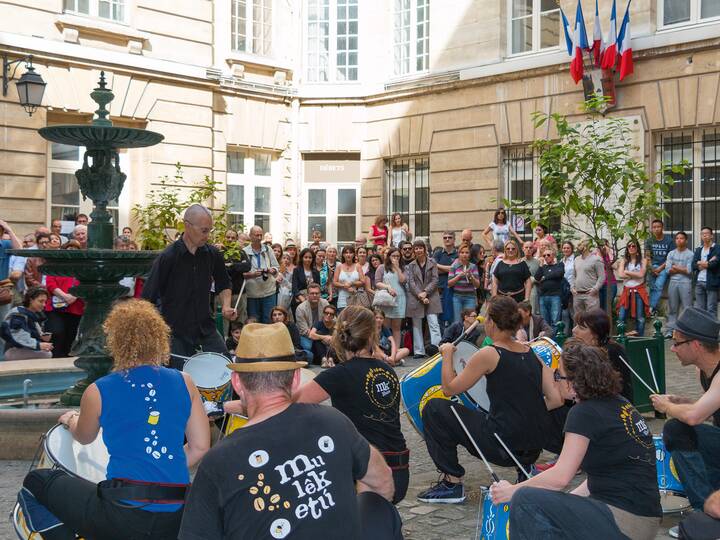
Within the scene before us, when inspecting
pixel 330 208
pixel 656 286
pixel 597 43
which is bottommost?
pixel 656 286

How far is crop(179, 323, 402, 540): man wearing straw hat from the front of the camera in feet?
9.32

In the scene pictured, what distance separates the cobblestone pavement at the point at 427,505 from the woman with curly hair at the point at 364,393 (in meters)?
0.76

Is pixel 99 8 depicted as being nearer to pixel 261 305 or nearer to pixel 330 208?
pixel 330 208

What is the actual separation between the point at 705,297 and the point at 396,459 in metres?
11.6

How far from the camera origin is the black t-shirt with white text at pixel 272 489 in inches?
112

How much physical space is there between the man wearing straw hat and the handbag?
449 inches

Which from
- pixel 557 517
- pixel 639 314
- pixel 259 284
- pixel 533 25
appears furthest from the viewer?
pixel 533 25

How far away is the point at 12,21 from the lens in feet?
54.9

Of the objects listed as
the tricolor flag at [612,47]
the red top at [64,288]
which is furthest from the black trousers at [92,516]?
the tricolor flag at [612,47]

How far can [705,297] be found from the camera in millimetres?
15141

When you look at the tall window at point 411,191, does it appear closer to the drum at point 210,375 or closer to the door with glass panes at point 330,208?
the door with glass panes at point 330,208

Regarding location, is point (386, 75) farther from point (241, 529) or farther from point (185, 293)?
point (241, 529)

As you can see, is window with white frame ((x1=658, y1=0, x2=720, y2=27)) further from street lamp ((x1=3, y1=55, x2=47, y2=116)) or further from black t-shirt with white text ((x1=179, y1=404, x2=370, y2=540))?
black t-shirt with white text ((x1=179, y1=404, x2=370, y2=540))

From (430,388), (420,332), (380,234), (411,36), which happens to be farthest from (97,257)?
(411,36)
